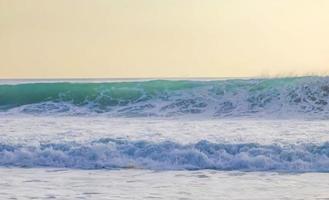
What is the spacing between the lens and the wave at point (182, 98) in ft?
60.9

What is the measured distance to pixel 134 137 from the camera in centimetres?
1186

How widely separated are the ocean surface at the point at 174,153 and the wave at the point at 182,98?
0.10 m

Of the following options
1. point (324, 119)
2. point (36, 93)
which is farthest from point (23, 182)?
point (36, 93)

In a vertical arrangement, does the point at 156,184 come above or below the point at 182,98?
below

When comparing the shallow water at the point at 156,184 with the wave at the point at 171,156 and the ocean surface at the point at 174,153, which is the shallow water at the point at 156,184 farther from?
the wave at the point at 171,156

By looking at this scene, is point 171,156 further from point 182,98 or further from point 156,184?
point 182,98

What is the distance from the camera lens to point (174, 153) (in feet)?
34.3

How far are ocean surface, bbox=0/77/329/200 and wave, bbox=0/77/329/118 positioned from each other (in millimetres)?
97

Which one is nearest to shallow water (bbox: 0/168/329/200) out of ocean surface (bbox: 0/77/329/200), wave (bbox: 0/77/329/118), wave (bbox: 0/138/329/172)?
ocean surface (bbox: 0/77/329/200)

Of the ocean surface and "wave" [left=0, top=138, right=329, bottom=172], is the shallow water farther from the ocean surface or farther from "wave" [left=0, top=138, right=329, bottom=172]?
"wave" [left=0, top=138, right=329, bottom=172]

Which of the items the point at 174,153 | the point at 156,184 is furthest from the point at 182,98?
the point at 156,184

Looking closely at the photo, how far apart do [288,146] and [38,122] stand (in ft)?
21.2

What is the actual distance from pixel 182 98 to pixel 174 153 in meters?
9.75

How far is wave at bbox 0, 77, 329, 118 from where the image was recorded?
731 inches
